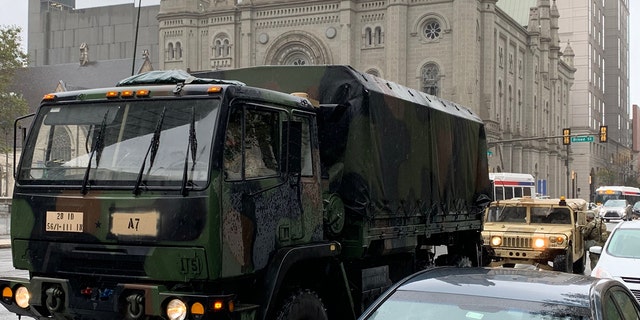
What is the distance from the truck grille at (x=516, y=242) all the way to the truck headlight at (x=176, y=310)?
11.9 m

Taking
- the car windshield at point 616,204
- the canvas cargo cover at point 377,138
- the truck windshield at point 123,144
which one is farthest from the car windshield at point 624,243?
the car windshield at point 616,204

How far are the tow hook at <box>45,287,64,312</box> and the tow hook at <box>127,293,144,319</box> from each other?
731 millimetres

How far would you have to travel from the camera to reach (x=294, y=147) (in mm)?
7605

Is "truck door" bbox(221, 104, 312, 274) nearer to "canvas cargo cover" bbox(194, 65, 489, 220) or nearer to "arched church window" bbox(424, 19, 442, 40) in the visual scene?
"canvas cargo cover" bbox(194, 65, 489, 220)

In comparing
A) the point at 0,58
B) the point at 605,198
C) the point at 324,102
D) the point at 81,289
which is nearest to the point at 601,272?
the point at 324,102

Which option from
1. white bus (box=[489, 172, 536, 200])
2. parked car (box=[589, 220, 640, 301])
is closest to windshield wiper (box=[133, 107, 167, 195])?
parked car (box=[589, 220, 640, 301])

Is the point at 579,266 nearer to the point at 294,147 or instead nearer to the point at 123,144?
the point at 294,147

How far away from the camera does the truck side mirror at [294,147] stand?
7.54m

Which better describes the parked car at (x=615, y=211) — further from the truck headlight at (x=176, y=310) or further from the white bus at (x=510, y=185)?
the truck headlight at (x=176, y=310)

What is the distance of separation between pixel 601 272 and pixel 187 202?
23.4ft

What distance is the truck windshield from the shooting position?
6.65 metres

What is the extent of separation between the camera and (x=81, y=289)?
22.4 ft

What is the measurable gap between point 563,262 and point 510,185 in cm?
2830

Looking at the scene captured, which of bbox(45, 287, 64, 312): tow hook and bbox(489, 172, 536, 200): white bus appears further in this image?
bbox(489, 172, 536, 200): white bus
